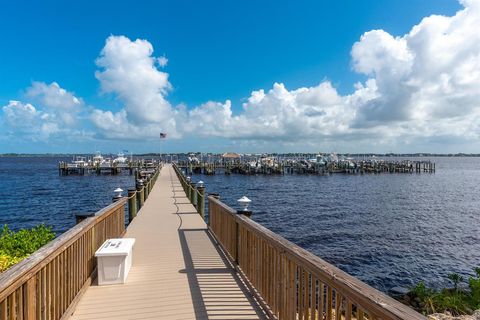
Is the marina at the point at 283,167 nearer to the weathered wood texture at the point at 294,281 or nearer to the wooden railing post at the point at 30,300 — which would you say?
the weathered wood texture at the point at 294,281

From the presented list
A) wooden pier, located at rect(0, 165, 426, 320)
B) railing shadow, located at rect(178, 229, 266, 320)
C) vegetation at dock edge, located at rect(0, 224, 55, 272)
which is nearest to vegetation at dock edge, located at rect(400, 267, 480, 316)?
wooden pier, located at rect(0, 165, 426, 320)

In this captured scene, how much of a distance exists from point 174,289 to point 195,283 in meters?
0.37

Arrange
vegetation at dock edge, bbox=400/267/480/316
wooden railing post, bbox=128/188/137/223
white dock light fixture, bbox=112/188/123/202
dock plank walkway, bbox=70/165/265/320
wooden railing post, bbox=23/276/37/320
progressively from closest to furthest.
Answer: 1. wooden railing post, bbox=23/276/37/320
2. dock plank walkway, bbox=70/165/265/320
3. vegetation at dock edge, bbox=400/267/480/316
4. white dock light fixture, bbox=112/188/123/202
5. wooden railing post, bbox=128/188/137/223

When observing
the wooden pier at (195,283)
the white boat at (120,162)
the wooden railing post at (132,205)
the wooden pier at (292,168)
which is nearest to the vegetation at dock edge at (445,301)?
the wooden pier at (195,283)

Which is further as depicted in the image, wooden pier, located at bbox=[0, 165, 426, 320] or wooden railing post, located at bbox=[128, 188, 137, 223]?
wooden railing post, located at bbox=[128, 188, 137, 223]

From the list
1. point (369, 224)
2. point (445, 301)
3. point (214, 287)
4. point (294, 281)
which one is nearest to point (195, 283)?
point (214, 287)

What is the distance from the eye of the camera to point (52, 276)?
370cm

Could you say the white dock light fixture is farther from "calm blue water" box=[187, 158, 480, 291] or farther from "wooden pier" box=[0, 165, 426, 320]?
"calm blue water" box=[187, 158, 480, 291]

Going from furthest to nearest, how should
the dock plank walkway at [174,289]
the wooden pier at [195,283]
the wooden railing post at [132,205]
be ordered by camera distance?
1. the wooden railing post at [132,205]
2. the dock plank walkway at [174,289]
3. the wooden pier at [195,283]

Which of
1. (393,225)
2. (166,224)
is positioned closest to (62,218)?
(166,224)

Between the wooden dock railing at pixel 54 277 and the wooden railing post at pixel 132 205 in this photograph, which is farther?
the wooden railing post at pixel 132 205

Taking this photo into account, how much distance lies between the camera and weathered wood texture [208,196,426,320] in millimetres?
2205

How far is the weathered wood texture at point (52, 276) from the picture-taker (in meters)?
2.70

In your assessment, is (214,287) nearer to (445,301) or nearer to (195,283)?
(195,283)
